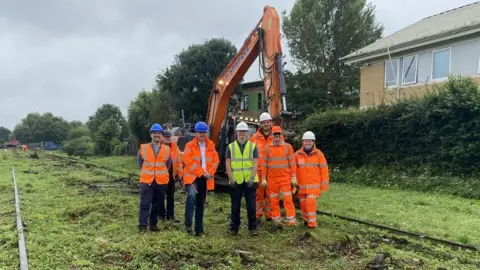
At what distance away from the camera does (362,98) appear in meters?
21.7

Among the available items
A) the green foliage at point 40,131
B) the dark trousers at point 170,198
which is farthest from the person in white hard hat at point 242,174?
the green foliage at point 40,131

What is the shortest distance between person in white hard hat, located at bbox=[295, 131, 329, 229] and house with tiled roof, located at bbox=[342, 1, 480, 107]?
8523 millimetres

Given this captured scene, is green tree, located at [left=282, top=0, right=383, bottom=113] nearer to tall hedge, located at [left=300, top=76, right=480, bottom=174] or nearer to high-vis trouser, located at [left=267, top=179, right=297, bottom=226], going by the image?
tall hedge, located at [left=300, top=76, right=480, bottom=174]

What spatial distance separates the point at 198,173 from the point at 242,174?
0.73 meters

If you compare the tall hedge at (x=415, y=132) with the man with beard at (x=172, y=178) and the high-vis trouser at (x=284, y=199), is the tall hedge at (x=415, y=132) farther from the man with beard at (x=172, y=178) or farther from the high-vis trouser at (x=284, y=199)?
the man with beard at (x=172, y=178)

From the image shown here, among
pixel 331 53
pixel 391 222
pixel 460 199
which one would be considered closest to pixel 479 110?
pixel 460 199

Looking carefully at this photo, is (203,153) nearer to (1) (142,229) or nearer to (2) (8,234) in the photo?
(1) (142,229)

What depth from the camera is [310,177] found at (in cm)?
776

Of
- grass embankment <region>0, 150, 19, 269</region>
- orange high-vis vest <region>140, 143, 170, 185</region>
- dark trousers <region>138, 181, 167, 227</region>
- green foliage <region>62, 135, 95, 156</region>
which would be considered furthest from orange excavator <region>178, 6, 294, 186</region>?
green foliage <region>62, 135, 95, 156</region>

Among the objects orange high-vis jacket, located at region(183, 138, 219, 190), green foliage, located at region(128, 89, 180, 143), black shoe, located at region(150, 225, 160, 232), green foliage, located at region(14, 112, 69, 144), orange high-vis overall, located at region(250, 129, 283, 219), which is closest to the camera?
orange high-vis jacket, located at region(183, 138, 219, 190)

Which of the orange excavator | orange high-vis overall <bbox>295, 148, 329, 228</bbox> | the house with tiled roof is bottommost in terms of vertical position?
orange high-vis overall <bbox>295, 148, 329, 228</bbox>

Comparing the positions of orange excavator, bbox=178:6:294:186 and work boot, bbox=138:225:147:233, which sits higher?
orange excavator, bbox=178:6:294:186

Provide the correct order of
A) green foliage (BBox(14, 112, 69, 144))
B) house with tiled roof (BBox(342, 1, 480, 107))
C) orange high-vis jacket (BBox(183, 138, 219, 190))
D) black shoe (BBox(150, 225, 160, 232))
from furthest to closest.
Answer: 1. green foliage (BBox(14, 112, 69, 144))
2. house with tiled roof (BBox(342, 1, 480, 107))
3. black shoe (BBox(150, 225, 160, 232))
4. orange high-vis jacket (BBox(183, 138, 219, 190))

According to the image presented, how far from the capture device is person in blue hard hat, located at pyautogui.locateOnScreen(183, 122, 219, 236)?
7.10m
